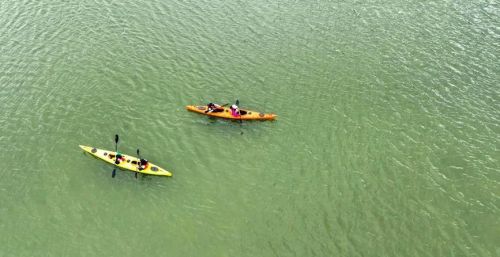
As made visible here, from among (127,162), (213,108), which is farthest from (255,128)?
(127,162)

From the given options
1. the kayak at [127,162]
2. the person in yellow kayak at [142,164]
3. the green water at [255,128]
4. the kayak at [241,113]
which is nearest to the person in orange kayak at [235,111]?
the kayak at [241,113]

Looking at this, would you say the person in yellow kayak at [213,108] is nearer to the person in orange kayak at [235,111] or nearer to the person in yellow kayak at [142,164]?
the person in orange kayak at [235,111]

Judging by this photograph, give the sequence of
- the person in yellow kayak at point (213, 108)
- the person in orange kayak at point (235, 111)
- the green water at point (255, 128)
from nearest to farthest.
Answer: the green water at point (255, 128) < the person in orange kayak at point (235, 111) < the person in yellow kayak at point (213, 108)

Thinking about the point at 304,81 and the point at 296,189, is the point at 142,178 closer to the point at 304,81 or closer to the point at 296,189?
the point at 296,189

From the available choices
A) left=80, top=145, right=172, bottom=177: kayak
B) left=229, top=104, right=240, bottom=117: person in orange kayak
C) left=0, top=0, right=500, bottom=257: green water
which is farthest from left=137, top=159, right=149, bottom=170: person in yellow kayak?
left=229, top=104, right=240, bottom=117: person in orange kayak

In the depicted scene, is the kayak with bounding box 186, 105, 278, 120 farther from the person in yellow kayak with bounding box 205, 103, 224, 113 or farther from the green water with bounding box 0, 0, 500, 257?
the green water with bounding box 0, 0, 500, 257

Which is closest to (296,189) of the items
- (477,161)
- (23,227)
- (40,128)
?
(477,161)
